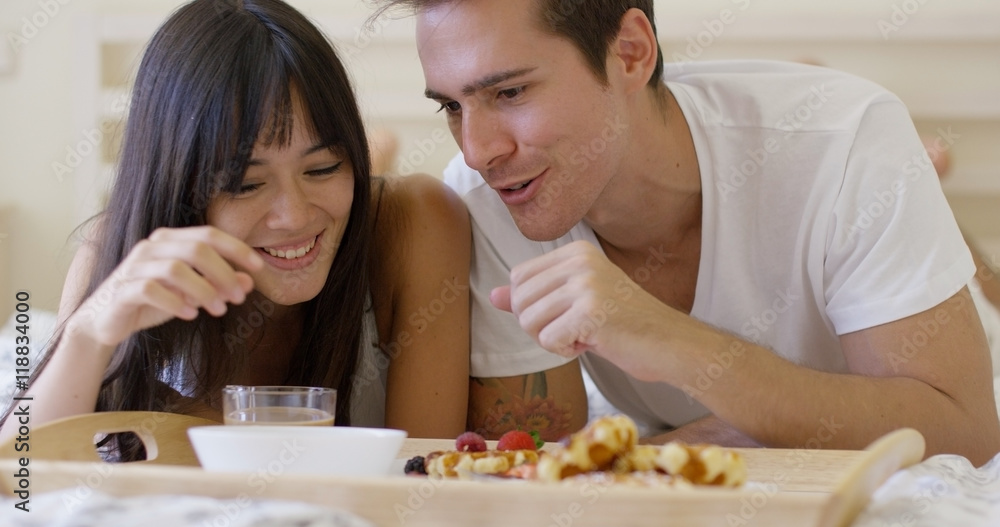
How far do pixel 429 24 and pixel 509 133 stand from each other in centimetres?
19

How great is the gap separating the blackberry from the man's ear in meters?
0.75

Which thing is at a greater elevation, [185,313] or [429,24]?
[429,24]

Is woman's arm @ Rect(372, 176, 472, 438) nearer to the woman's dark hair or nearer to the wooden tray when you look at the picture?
the woman's dark hair

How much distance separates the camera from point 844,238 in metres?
1.25

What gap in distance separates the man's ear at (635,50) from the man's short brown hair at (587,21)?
0.01 meters

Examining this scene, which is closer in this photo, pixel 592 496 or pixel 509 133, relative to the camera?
pixel 592 496

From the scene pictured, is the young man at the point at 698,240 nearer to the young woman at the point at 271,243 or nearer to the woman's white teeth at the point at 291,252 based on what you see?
the young woman at the point at 271,243

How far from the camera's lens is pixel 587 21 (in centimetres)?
132

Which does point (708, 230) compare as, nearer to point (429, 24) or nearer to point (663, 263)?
point (663, 263)

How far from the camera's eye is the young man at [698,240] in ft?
3.41

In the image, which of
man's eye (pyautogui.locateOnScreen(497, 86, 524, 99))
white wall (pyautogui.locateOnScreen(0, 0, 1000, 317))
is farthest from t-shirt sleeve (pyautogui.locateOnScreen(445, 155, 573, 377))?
white wall (pyautogui.locateOnScreen(0, 0, 1000, 317))

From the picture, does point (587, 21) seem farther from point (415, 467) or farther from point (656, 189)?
point (415, 467)

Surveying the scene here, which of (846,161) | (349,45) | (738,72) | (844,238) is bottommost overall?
(844,238)

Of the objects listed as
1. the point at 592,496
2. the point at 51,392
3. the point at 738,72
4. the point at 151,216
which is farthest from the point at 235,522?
the point at 738,72
